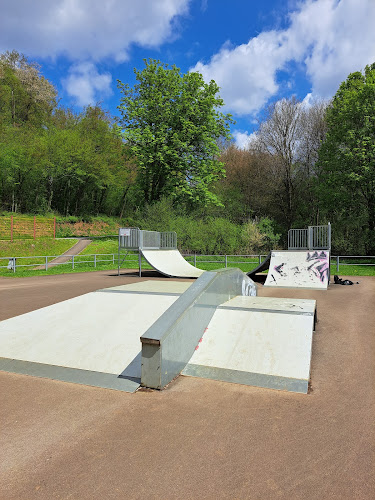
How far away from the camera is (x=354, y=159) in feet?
77.6

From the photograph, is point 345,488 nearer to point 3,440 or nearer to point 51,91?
point 3,440

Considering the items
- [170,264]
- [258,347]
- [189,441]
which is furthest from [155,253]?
[189,441]

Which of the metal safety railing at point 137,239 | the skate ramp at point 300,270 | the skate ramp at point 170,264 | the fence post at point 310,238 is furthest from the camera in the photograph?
the metal safety railing at point 137,239

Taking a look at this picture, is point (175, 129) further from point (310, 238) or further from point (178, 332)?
point (178, 332)

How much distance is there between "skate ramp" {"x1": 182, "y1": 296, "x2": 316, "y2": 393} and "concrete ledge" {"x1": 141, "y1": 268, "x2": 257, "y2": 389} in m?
0.17

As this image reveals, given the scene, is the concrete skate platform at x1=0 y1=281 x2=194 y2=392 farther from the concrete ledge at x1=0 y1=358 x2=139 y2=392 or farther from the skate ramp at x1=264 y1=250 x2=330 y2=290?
the skate ramp at x1=264 y1=250 x2=330 y2=290

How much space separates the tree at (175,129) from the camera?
27859 mm

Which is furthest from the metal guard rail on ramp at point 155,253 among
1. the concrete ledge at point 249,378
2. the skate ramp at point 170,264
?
the concrete ledge at point 249,378

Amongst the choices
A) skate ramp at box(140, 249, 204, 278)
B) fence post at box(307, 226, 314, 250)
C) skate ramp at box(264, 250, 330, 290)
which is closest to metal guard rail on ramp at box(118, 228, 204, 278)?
skate ramp at box(140, 249, 204, 278)

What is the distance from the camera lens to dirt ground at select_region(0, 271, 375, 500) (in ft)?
6.43

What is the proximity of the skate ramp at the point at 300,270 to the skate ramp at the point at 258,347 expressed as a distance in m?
7.49

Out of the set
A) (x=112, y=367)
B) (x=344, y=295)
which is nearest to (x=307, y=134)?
(x=344, y=295)

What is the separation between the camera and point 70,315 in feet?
16.9

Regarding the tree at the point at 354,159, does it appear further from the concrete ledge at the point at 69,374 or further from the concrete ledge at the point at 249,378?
the concrete ledge at the point at 69,374
